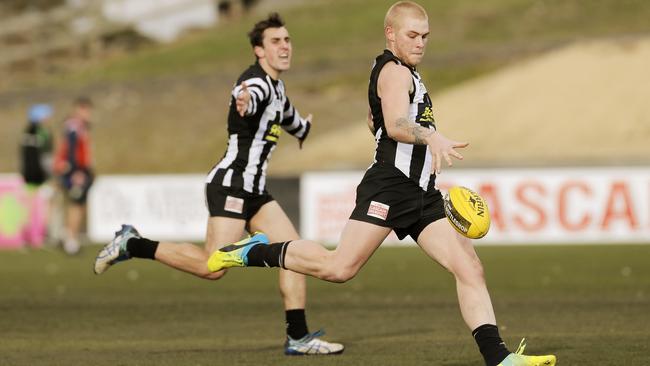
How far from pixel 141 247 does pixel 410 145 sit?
2.56m

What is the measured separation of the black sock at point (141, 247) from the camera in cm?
1007

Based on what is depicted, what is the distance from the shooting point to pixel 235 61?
5031 centimetres

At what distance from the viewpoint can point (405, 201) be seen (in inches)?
330

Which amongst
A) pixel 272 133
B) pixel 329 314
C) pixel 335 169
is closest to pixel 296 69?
pixel 335 169

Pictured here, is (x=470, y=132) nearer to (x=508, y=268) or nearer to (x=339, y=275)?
(x=508, y=268)

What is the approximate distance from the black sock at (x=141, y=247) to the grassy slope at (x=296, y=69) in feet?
102

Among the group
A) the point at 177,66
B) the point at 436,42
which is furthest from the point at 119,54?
the point at 436,42

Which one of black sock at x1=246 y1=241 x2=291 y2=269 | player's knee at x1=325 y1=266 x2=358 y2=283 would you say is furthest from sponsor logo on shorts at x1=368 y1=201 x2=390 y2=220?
black sock at x1=246 y1=241 x2=291 y2=269

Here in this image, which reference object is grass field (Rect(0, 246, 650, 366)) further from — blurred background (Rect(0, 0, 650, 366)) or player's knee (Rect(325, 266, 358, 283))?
player's knee (Rect(325, 266, 358, 283))

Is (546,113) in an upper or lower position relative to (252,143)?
lower

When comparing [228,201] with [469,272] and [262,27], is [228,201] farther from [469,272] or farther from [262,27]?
[469,272]

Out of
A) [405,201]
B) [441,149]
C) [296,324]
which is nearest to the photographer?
[441,149]

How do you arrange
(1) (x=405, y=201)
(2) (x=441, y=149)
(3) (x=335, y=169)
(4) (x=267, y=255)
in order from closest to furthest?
(2) (x=441, y=149) → (1) (x=405, y=201) → (4) (x=267, y=255) → (3) (x=335, y=169)

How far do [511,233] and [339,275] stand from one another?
15.8 m
